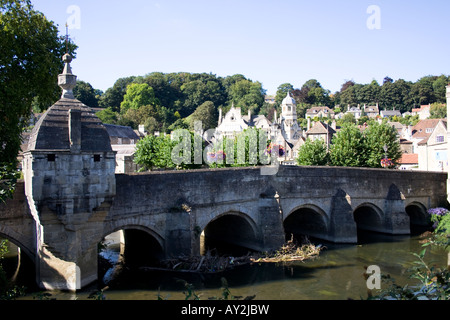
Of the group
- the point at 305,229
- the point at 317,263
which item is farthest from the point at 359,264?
the point at 305,229

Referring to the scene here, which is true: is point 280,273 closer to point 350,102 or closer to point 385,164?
A: point 385,164

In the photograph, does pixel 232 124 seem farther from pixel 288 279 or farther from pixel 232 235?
pixel 288 279

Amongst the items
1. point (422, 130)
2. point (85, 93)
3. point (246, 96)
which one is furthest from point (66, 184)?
point (246, 96)

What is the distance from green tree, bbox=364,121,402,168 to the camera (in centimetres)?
3469

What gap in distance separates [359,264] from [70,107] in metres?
15.8

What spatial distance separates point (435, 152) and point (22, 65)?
34.9 metres

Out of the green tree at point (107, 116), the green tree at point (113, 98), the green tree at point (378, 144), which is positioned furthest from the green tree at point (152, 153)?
the green tree at point (113, 98)

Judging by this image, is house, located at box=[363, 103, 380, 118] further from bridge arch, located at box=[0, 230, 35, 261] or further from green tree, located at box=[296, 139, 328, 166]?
bridge arch, located at box=[0, 230, 35, 261]

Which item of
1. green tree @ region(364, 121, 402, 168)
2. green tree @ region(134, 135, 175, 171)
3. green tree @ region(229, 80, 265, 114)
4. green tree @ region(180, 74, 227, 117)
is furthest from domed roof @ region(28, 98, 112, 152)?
green tree @ region(229, 80, 265, 114)

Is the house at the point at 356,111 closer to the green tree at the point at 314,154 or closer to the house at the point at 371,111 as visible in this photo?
the house at the point at 371,111

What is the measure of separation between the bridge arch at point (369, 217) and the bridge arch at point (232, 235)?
8.60 metres

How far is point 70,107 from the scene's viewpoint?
50.3 ft

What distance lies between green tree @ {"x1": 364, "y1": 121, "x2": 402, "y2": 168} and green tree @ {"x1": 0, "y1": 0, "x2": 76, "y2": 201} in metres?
25.2
